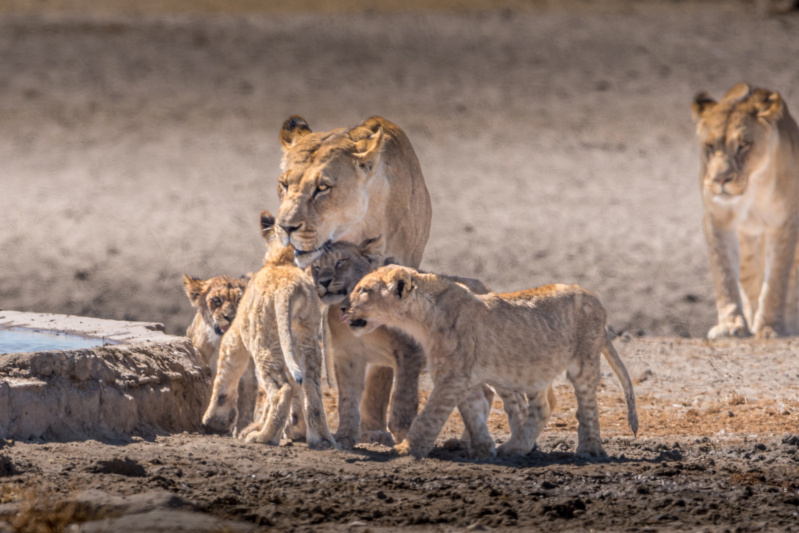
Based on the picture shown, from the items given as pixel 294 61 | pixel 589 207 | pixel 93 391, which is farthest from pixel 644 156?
pixel 93 391

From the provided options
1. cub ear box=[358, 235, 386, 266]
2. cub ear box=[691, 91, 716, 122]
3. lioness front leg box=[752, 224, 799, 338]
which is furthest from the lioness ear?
cub ear box=[691, 91, 716, 122]

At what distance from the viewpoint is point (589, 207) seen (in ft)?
59.0

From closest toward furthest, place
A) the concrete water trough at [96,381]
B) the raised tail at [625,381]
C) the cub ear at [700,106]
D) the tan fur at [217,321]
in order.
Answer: the concrete water trough at [96,381], the raised tail at [625,381], the tan fur at [217,321], the cub ear at [700,106]

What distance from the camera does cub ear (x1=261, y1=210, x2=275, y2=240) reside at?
867 centimetres

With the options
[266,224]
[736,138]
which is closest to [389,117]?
[736,138]

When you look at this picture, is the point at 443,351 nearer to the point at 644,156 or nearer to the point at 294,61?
the point at 644,156

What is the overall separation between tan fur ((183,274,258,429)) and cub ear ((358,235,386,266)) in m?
0.89

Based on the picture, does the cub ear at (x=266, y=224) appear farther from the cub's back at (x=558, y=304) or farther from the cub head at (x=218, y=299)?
the cub's back at (x=558, y=304)

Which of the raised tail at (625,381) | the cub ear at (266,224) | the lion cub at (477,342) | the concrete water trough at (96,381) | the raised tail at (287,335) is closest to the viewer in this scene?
the concrete water trough at (96,381)

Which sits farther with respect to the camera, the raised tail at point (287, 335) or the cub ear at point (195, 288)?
the cub ear at point (195, 288)

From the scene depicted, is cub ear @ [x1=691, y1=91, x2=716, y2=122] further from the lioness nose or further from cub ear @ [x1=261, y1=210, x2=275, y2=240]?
the lioness nose

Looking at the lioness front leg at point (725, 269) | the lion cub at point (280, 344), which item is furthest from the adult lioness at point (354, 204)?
the lioness front leg at point (725, 269)

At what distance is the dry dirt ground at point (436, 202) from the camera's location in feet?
20.9

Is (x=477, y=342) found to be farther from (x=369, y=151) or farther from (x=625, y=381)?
(x=369, y=151)
